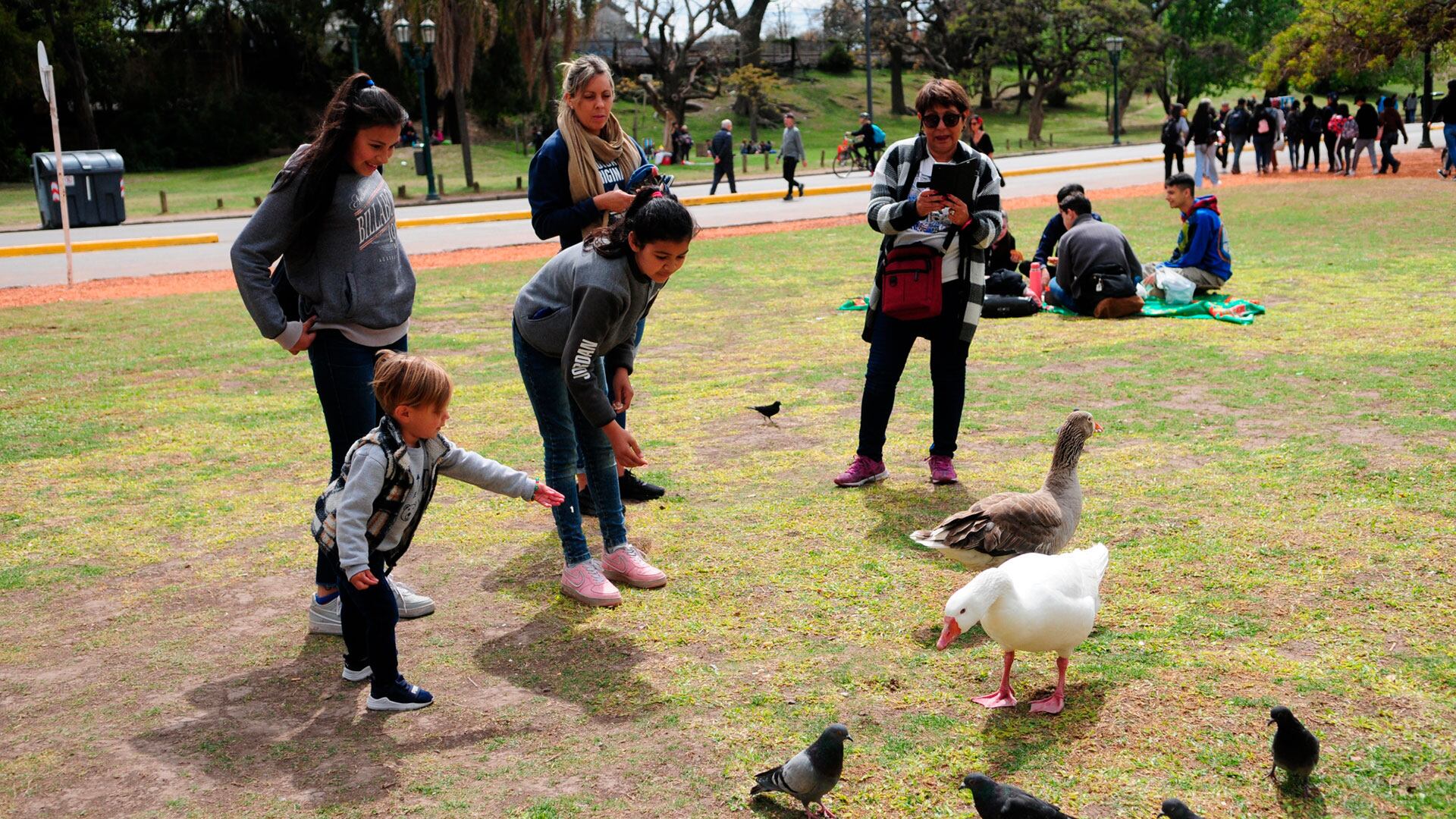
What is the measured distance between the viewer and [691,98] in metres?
57.8

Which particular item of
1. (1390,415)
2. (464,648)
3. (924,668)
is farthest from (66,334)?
(1390,415)

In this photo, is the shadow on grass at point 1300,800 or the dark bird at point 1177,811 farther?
the shadow on grass at point 1300,800

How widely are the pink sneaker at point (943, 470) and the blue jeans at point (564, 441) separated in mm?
1904

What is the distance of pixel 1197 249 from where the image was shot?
10953mm

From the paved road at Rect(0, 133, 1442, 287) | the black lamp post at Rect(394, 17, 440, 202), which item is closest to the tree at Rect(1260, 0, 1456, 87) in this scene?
the paved road at Rect(0, 133, 1442, 287)

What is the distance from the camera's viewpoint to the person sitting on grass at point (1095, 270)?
411 inches

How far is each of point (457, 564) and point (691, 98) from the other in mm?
54925

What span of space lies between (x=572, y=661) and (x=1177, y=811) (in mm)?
2125

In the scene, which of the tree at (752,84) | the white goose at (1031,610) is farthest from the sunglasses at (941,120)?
the tree at (752,84)

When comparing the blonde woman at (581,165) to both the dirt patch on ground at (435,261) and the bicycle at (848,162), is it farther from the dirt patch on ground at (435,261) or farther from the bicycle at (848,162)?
the bicycle at (848,162)

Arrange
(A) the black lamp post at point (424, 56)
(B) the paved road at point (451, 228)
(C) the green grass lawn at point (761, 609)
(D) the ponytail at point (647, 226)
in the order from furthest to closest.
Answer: (A) the black lamp post at point (424, 56) < (B) the paved road at point (451, 228) < (D) the ponytail at point (647, 226) < (C) the green grass lawn at point (761, 609)

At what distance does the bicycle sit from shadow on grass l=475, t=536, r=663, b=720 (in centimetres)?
3005

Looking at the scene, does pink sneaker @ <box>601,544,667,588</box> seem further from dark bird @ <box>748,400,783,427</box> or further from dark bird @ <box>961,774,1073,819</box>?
dark bird @ <box>748,400,783,427</box>

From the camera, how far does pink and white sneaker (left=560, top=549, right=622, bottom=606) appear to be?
4664 millimetres
